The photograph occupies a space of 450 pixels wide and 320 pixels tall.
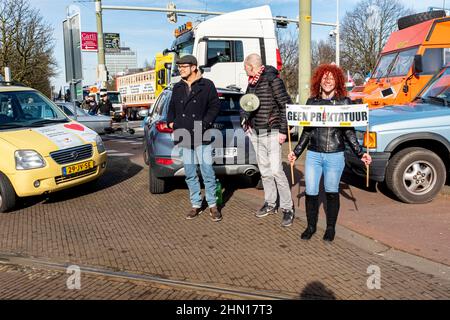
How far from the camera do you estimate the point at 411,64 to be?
380 inches

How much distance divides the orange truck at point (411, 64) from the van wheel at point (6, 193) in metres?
7.22

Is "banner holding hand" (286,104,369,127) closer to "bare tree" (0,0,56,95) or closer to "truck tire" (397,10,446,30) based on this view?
"truck tire" (397,10,446,30)

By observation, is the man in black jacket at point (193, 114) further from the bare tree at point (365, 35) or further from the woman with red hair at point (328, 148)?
the bare tree at point (365, 35)

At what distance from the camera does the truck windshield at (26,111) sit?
652 centimetres

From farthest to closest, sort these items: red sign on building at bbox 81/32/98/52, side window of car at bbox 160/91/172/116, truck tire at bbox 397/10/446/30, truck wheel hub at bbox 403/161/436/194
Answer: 1. red sign on building at bbox 81/32/98/52
2. truck tire at bbox 397/10/446/30
3. side window of car at bbox 160/91/172/116
4. truck wheel hub at bbox 403/161/436/194

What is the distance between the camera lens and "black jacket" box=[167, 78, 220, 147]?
5.07 m

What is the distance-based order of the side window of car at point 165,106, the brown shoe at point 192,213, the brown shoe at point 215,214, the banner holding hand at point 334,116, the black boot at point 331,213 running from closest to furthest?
the banner holding hand at point 334,116 < the black boot at point 331,213 < the brown shoe at point 215,214 < the brown shoe at point 192,213 < the side window of car at point 165,106

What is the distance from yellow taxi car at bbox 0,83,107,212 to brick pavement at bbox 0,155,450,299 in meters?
0.41

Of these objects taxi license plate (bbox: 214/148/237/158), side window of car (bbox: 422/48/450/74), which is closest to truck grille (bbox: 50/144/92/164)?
taxi license plate (bbox: 214/148/237/158)

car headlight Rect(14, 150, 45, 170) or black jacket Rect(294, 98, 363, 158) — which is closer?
black jacket Rect(294, 98, 363, 158)

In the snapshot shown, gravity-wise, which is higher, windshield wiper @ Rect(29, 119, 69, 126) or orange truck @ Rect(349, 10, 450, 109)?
orange truck @ Rect(349, 10, 450, 109)

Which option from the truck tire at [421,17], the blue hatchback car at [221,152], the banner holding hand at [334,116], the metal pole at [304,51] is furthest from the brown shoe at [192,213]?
the truck tire at [421,17]

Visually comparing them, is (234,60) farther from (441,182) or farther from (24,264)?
(24,264)
